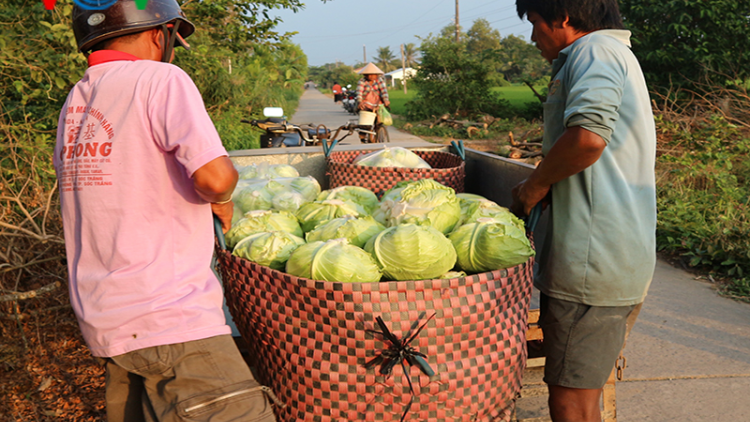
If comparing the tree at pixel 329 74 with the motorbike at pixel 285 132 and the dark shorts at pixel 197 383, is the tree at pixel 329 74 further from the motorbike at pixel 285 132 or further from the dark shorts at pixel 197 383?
the dark shorts at pixel 197 383

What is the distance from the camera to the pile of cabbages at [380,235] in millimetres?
1617

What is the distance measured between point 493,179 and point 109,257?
2294 millimetres

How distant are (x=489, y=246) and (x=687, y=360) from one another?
2729 millimetres

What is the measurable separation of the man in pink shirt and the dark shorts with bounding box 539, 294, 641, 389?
962 mm

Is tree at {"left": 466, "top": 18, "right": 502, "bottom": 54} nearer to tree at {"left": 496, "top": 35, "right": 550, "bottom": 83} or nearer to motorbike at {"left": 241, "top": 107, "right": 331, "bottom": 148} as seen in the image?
tree at {"left": 496, "top": 35, "right": 550, "bottom": 83}

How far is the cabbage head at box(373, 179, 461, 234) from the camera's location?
2008mm

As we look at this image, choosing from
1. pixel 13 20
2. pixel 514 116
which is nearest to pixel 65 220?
pixel 13 20

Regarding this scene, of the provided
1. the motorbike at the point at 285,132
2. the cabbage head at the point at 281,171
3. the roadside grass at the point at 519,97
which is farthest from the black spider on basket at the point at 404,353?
the roadside grass at the point at 519,97

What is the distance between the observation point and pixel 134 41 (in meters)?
1.62

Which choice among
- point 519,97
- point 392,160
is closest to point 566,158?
point 392,160

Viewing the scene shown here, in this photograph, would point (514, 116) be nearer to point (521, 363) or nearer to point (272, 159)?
point (272, 159)

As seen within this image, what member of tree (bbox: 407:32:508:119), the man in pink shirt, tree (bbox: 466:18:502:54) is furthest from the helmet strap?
tree (bbox: 466:18:502:54)

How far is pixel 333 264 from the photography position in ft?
5.22

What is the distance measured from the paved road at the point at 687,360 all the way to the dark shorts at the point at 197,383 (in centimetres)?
217
